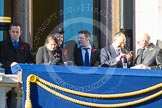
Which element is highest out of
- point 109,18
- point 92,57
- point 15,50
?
point 109,18

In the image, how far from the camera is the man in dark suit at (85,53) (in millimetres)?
10609

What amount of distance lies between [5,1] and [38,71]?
579cm

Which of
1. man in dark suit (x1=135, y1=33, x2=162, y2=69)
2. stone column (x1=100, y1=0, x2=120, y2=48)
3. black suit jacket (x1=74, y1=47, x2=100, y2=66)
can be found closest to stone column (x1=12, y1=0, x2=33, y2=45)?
stone column (x1=100, y1=0, x2=120, y2=48)

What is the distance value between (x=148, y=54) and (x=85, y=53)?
1.14 meters

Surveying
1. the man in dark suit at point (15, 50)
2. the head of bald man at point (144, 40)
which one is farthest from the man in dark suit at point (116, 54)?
the man in dark suit at point (15, 50)

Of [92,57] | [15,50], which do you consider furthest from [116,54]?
[15,50]

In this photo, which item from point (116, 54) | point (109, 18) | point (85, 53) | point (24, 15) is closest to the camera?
point (116, 54)

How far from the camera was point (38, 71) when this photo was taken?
8.69m

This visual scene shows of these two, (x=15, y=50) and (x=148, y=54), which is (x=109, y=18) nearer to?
(x=148, y=54)

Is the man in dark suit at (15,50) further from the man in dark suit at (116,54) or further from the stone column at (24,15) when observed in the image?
the stone column at (24,15)

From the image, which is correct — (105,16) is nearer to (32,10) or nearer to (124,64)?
(32,10)

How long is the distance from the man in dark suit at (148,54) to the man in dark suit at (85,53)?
2.60ft

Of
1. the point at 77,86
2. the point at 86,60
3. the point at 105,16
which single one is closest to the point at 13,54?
the point at 86,60

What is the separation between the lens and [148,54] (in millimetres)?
10859
